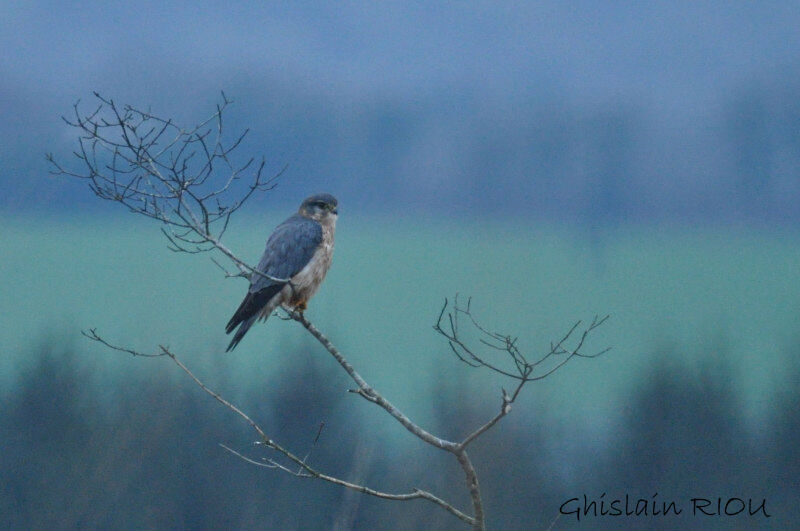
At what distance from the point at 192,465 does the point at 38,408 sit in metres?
1.07

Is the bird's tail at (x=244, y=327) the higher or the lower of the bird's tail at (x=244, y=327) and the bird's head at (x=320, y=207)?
the lower

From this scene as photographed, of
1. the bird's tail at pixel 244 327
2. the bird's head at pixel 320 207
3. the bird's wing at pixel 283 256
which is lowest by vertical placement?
the bird's tail at pixel 244 327

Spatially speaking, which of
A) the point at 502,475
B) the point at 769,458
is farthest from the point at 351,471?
the point at 769,458

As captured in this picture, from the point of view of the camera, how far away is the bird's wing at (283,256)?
11.6 feet

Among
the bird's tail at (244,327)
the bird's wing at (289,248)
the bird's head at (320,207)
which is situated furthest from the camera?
the bird's head at (320,207)

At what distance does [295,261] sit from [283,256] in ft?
0.20

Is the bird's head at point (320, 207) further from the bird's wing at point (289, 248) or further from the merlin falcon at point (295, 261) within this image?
the bird's wing at point (289, 248)

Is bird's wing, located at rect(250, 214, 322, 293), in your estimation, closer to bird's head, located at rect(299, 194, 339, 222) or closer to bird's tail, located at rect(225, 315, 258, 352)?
bird's head, located at rect(299, 194, 339, 222)

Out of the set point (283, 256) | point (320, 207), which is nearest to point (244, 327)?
point (283, 256)

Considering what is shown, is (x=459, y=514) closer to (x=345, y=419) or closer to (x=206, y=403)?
(x=345, y=419)

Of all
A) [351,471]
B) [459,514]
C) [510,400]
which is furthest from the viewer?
[351,471]

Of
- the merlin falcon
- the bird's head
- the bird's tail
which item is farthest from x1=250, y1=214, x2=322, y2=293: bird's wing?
the bird's tail

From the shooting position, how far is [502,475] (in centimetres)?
528

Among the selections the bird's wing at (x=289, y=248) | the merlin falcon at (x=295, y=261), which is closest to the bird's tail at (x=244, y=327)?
the merlin falcon at (x=295, y=261)
